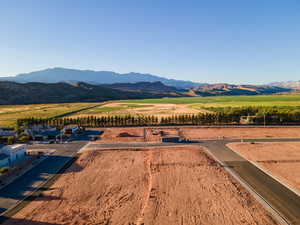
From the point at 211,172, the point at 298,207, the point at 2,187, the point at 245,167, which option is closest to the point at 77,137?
the point at 2,187

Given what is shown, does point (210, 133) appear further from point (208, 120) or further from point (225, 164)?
point (225, 164)

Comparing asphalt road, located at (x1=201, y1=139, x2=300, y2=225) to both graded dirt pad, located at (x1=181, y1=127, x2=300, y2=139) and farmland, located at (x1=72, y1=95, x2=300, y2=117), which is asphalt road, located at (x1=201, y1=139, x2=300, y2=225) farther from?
farmland, located at (x1=72, y1=95, x2=300, y2=117)

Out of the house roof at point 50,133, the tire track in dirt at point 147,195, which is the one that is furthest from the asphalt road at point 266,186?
the house roof at point 50,133

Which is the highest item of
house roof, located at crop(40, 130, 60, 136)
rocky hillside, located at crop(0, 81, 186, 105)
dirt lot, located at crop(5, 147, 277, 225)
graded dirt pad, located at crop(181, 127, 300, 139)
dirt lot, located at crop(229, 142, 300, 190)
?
rocky hillside, located at crop(0, 81, 186, 105)

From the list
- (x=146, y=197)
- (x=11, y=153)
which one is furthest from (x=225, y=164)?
(x=11, y=153)

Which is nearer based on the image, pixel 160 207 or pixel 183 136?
pixel 160 207

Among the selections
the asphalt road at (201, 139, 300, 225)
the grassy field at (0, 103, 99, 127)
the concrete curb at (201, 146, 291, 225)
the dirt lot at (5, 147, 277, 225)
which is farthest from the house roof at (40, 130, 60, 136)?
the concrete curb at (201, 146, 291, 225)

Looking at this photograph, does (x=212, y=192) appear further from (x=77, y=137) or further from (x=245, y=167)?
(x=77, y=137)
